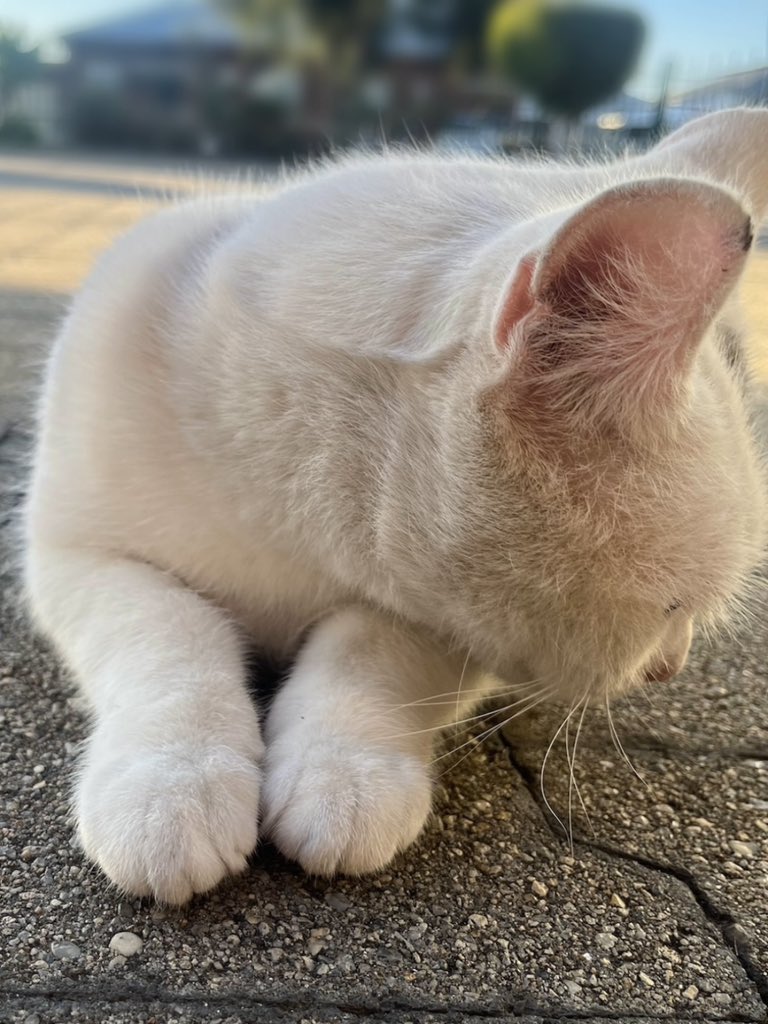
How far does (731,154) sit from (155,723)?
2.79 feet

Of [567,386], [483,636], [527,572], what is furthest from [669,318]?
[483,636]

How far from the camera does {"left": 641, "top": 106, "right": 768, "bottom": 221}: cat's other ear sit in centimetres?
103

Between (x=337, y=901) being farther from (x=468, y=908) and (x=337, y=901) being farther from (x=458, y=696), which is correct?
(x=458, y=696)

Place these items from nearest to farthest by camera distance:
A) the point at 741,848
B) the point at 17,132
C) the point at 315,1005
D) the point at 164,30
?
the point at 315,1005
the point at 741,848
the point at 17,132
the point at 164,30

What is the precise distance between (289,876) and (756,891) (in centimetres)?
43

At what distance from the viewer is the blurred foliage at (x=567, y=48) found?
416 inches

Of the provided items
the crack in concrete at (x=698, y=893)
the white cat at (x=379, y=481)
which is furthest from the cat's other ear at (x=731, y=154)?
the crack in concrete at (x=698, y=893)

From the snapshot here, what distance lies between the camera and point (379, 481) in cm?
96

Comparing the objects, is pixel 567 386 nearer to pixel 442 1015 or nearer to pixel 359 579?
pixel 359 579

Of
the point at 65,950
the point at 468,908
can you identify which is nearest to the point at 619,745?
the point at 468,908

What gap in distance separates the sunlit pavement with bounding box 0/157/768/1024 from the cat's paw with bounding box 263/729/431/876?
0.09 ft

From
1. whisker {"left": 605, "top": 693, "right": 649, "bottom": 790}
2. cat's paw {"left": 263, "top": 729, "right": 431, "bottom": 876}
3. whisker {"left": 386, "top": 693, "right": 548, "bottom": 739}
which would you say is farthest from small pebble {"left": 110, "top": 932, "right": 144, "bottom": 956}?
whisker {"left": 605, "top": 693, "right": 649, "bottom": 790}

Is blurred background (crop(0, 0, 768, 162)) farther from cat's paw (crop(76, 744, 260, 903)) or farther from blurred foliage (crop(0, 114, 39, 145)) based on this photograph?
cat's paw (crop(76, 744, 260, 903))

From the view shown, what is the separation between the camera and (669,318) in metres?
0.77
